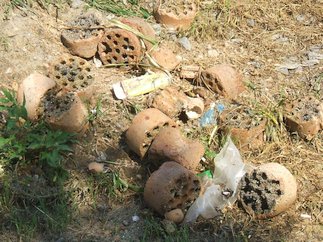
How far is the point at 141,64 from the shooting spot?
151 inches

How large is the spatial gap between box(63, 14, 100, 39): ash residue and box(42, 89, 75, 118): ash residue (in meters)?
0.58

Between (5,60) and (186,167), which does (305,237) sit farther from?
(5,60)

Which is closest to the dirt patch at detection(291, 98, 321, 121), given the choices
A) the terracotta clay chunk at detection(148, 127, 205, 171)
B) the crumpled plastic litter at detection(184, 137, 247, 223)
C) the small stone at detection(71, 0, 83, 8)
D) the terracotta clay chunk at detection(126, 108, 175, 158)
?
the crumpled plastic litter at detection(184, 137, 247, 223)

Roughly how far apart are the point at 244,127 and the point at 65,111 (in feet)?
3.43

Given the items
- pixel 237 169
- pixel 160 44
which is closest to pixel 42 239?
pixel 237 169

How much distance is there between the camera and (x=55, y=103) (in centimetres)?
342

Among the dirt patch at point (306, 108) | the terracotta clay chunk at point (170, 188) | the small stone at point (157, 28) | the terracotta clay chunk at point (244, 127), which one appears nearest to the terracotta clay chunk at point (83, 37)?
the small stone at point (157, 28)

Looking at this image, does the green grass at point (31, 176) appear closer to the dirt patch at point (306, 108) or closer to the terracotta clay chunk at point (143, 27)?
the terracotta clay chunk at point (143, 27)

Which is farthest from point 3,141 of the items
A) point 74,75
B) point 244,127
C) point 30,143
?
point 244,127

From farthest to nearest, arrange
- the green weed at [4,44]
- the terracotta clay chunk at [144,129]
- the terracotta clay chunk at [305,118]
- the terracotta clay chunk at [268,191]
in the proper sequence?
1. the green weed at [4,44]
2. the terracotta clay chunk at [305,118]
3. the terracotta clay chunk at [144,129]
4. the terracotta clay chunk at [268,191]

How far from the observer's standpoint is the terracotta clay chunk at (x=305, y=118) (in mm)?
3529

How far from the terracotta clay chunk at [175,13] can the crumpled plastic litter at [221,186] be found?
118 cm

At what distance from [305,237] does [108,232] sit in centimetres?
103

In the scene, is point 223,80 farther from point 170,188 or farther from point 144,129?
point 170,188
